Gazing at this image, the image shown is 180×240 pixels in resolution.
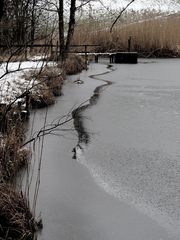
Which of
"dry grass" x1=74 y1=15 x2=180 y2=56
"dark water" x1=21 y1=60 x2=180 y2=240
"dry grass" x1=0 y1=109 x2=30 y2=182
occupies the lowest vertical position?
"dark water" x1=21 y1=60 x2=180 y2=240

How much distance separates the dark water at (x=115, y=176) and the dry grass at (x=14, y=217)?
18 cm

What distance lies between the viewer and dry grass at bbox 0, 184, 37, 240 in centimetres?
422

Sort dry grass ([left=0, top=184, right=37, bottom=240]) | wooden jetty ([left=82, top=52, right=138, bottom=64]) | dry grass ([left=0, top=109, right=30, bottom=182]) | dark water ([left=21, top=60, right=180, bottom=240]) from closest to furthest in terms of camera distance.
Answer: dry grass ([left=0, top=184, right=37, bottom=240]) → dark water ([left=21, top=60, right=180, bottom=240]) → dry grass ([left=0, top=109, right=30, bottom=182]) → wooden jetty ([left=82, top=52, right=138, bottom=64])

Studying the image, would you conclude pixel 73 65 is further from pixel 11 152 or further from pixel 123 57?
pixel 11 152

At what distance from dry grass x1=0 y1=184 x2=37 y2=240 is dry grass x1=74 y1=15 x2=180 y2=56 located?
69.0 feet

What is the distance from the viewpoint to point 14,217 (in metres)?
4.21

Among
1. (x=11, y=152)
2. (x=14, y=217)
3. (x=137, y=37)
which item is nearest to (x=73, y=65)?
(x=137, y=37)

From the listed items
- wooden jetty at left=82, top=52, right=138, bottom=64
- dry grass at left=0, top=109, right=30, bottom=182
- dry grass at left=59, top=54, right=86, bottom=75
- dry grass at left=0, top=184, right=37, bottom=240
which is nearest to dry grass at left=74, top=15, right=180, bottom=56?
wooden jetty at left=82, top=52, right=138, bottom=64

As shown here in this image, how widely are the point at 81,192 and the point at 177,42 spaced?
20746 mm

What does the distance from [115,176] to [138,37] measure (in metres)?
20.3

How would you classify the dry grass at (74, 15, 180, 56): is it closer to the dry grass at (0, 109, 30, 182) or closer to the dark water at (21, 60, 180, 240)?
the dark water at (21, 60, 180, 240)

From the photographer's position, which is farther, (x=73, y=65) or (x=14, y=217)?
(x=73, y=65)

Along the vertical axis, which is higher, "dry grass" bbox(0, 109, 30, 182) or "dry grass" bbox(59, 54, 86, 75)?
"dry grass" bbox(59, 54, 86, 75)

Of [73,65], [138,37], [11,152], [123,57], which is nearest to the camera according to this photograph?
[11,152]
